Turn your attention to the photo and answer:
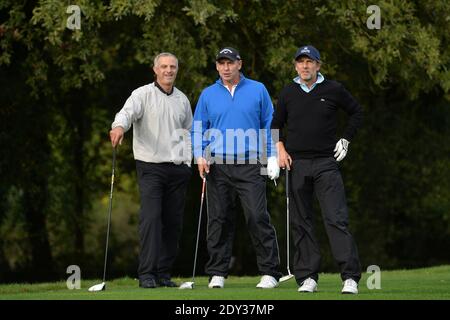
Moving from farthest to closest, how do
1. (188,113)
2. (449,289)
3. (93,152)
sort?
(93,152), (188,113), (449,289)

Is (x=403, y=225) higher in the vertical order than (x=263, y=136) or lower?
lower

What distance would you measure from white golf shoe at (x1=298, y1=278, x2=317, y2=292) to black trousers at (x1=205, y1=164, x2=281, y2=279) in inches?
41.9

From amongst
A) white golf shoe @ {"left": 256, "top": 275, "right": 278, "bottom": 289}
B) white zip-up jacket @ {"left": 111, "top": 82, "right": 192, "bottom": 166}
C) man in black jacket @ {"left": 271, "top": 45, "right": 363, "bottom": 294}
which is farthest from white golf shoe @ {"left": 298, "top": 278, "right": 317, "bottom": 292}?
white zip-up jacket @ {"left": 111, "top": 82, "right": 192, "bottom": 166}

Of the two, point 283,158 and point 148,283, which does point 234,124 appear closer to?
point 283,158

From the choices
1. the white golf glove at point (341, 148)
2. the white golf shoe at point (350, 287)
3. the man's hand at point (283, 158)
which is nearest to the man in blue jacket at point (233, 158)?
the man's hand at point (283, 158)

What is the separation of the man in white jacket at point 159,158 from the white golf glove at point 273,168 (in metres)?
1.03

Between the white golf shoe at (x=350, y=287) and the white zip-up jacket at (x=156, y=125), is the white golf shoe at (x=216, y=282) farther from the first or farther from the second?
the white golf shoe at (x=350, y=287)

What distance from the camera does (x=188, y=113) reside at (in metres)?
12.9

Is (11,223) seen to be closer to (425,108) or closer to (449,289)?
(425,108)

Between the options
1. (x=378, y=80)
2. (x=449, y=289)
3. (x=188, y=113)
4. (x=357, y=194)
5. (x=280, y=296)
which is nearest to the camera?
(x=280, y=296)

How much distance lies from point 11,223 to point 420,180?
9.96 metres

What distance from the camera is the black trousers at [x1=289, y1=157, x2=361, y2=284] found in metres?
10.9

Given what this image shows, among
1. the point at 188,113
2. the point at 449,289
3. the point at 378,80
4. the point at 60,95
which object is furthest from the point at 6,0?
the point at 449,289

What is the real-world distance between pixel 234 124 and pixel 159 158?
928 millimetres
